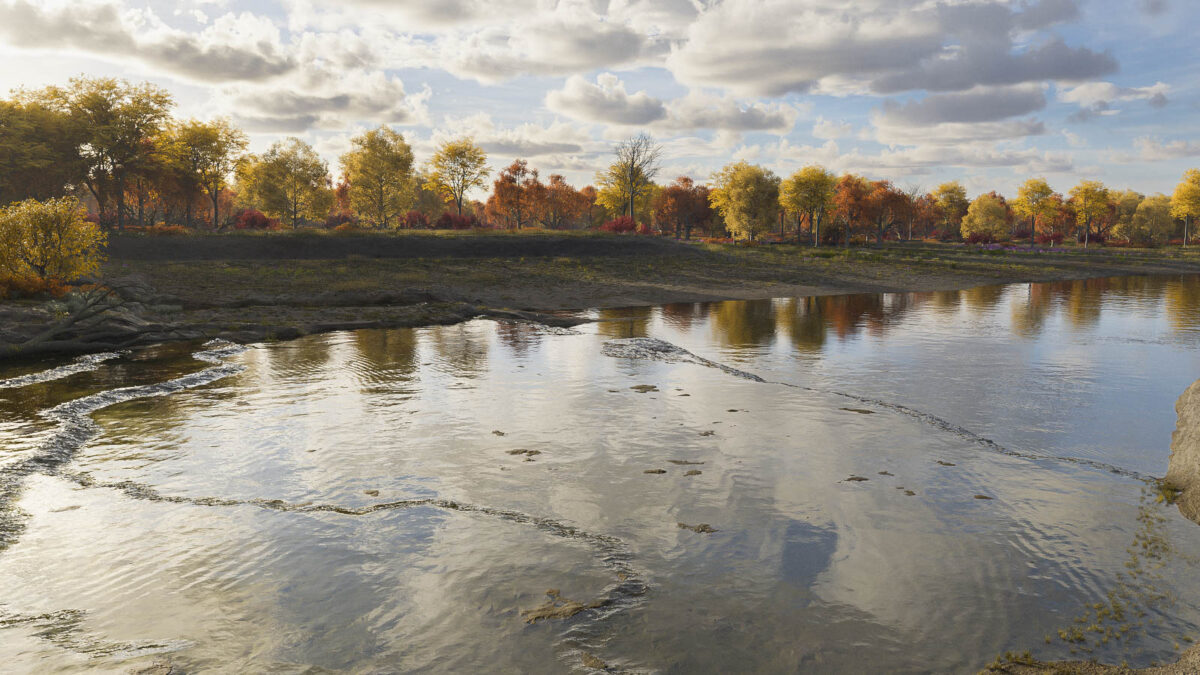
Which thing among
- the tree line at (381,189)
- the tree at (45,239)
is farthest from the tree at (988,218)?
the tree at (45,239)

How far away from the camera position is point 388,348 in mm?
25188

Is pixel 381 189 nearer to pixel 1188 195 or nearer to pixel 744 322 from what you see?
pixel 744 322

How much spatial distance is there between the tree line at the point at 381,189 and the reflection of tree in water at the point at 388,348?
47351 millimetres

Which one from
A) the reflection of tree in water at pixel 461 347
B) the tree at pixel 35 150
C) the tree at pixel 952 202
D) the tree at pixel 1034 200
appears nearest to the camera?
the reflection of tree in water at pixel 461 347

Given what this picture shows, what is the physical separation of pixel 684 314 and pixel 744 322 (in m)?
4.61

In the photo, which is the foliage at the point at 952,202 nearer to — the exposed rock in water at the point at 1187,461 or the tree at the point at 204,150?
the tree at the point at 204,150

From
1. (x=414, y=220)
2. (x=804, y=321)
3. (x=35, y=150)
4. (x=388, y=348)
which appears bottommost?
(x=388, y=348)

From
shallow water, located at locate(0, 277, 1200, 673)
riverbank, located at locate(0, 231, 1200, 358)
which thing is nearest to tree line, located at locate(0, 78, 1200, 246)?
riverbank, located at locate(0, 231, 1200, 358)

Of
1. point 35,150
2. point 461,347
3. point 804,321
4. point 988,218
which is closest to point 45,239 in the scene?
point 461,347

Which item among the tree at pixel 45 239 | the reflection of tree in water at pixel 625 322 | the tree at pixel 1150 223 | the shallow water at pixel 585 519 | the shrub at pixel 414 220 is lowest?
the shallow water at pixel 585 519

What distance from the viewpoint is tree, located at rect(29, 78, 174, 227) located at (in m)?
64.4

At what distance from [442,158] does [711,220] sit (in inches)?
2512

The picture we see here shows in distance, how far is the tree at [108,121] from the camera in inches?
2537

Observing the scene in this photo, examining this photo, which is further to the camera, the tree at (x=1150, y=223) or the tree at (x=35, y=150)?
the tree at (x=1150, y=223)
